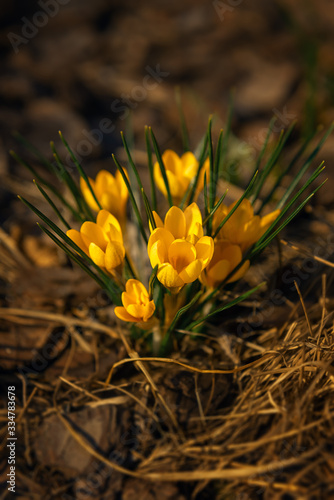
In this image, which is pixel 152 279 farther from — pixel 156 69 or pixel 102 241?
pixel 156 69

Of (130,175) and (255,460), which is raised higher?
(130,175)

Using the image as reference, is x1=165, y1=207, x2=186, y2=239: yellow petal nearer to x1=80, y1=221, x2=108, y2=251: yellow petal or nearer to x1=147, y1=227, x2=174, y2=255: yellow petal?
x1=147, y1=227, x2=174, y2=255: yellow petal

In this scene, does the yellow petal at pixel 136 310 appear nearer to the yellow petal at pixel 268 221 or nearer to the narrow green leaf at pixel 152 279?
the narrow green leaf at pixel 152 279

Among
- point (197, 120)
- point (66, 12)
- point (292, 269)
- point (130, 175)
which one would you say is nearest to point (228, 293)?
point (292, 269)

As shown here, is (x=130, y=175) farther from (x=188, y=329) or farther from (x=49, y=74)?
(x=49, y=74)

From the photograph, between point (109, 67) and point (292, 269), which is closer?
point (292, 269)

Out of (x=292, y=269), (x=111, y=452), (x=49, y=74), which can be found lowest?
(x=111, y=452)

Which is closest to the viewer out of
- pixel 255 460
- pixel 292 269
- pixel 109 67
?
pixel 255 460

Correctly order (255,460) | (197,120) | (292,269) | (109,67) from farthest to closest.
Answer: (109,67) < (197,120) < (292,269) < (255,460)
